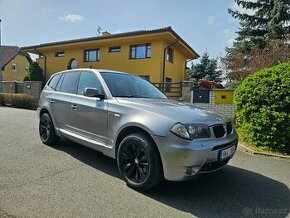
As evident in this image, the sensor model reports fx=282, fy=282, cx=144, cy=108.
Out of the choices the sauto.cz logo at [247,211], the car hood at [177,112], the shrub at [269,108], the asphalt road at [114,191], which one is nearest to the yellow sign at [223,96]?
the shrub at [269,108]

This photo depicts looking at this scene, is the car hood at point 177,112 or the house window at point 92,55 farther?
the house window at point 92,55

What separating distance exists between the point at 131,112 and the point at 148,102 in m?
0.36

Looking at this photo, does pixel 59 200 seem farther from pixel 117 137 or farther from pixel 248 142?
pixel 248 142

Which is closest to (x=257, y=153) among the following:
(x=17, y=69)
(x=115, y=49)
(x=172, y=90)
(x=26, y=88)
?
(x=172, y=90)

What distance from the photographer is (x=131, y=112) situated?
4176 millimetres

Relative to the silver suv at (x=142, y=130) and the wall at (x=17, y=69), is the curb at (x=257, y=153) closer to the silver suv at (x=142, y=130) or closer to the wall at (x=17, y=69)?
the silver suv at (x=142, y=130)

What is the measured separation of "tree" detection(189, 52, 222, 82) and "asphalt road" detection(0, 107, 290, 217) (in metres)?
23.3

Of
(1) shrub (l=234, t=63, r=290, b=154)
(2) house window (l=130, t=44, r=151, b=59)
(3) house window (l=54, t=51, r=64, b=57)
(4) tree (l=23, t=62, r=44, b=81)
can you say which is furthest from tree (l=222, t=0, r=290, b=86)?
(4) tree (l=23, t=62, r=44, b=81)

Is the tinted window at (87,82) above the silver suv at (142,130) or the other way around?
above

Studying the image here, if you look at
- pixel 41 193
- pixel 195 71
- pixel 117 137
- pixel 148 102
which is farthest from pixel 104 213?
pixel 195 71

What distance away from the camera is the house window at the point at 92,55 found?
74.7ft

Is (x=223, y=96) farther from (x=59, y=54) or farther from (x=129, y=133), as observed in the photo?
(x=59, y=54)

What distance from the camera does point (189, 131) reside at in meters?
3.66

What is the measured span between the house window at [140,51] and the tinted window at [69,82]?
14.3m
